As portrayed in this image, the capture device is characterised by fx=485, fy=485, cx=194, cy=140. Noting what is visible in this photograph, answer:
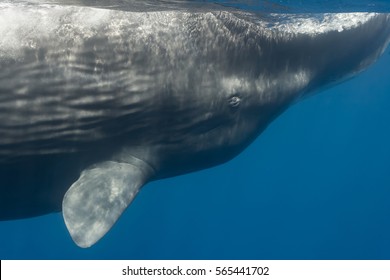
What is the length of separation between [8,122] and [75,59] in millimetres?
1367

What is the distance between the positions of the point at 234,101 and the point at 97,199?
3023mm

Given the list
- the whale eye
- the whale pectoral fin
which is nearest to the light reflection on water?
the whale eye

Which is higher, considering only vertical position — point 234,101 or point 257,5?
point 257,5

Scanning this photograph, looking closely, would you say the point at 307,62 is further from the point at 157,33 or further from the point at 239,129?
the point at 157,33

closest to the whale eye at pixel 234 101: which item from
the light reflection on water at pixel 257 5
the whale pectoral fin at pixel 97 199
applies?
the whale pectoral fin at pixel 97 199

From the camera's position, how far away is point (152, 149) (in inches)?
323

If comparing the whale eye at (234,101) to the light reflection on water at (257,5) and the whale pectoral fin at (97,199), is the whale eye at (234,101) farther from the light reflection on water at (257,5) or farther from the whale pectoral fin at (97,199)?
the light reflection on water at (257,5)

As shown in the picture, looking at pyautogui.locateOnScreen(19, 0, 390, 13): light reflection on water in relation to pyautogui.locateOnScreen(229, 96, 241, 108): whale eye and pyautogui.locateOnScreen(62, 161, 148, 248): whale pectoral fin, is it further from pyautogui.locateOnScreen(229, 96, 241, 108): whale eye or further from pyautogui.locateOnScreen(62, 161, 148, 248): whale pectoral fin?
pyautogui.locateOnScreen(62, 161, 148, 248): whale pectoral fin

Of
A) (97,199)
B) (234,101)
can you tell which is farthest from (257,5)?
(97,199)

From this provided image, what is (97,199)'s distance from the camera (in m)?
7.23

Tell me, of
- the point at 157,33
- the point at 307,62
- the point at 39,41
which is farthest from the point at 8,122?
the point at 307,62

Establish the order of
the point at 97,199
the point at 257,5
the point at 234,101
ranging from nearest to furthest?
1. the point at 97,199
2. the point at 234,101
3. the point at 257,5

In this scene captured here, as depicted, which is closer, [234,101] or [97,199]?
[97,199]

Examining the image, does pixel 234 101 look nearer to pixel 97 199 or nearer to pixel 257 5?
pixel 97 199
